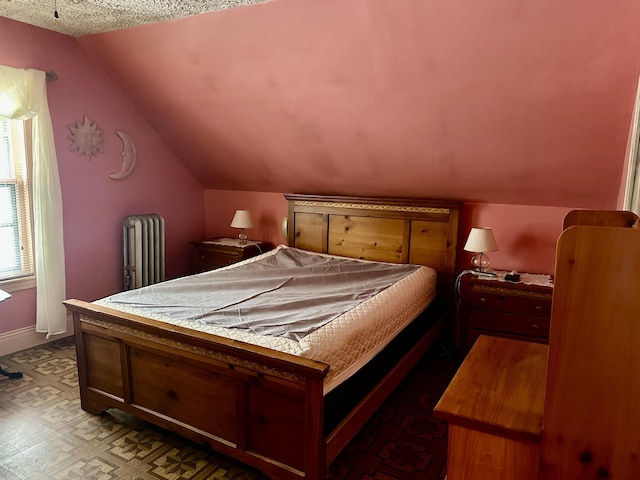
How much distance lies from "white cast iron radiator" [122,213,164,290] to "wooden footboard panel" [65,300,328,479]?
1.52 metres

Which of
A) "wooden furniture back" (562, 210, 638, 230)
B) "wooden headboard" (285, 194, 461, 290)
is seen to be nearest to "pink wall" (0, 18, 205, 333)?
"wooden headboard" (285, 194, 461, 290)

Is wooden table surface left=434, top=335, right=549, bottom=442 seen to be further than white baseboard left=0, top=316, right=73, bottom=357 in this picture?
No

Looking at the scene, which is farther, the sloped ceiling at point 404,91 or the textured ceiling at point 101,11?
the textured ceiling at point 101,11

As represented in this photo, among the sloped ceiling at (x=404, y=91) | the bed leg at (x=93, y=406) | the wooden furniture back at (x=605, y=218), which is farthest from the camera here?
the bed leg at (x=93, y=406)

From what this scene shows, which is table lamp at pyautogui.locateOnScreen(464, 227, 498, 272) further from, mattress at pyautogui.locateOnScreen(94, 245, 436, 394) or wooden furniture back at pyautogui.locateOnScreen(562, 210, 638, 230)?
wooden furniture back at pyautogui.locateOnScreen(562, 210, 638, 230)

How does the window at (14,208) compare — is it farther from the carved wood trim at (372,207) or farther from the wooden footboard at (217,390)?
the carved wood trim at (372,207)

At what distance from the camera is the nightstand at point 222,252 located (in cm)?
428

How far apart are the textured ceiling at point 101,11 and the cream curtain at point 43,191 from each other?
0.36 metres

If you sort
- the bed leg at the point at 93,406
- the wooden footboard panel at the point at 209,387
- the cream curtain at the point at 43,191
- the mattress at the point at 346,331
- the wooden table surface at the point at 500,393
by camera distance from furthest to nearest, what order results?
1. the cream curtain at the point at 43,191
2. the bed leg at the point at 93,406
3. the mattress at the point at 346,331
4. the wooden footboard panel at the point at 209,387
5. the wooden table surface at the point at 500,393

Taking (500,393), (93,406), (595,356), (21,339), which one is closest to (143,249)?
(21,339)

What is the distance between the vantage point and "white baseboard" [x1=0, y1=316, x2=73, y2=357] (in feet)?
10.9

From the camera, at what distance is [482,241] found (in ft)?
10.7

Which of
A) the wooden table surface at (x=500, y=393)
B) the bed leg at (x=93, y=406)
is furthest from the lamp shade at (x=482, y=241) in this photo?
the bed leg at (x=93, y=406)

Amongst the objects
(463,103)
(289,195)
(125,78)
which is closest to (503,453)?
(463,103)
